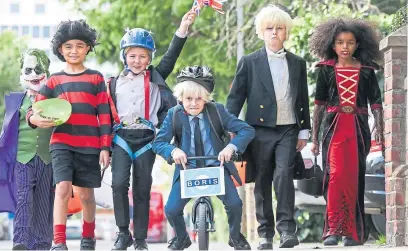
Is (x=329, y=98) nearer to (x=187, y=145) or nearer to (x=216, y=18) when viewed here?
(x=187, y=145)

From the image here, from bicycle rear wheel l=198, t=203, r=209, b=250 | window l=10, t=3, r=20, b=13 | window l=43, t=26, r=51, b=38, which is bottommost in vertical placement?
bicycle rear wheel l=198, t=203, r=209, b=250

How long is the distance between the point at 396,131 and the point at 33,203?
338cm

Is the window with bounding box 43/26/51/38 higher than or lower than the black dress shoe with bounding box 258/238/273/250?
higher

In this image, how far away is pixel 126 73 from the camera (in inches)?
501

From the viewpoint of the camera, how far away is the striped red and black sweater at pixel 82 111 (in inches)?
480

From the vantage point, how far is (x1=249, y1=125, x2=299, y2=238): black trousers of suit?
1271cm

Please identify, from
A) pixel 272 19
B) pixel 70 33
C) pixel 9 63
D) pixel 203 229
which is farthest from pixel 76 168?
pixel 9 63

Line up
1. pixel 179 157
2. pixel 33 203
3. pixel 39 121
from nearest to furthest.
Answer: pixel 179 157, pixel 39 121, pixel 33 203

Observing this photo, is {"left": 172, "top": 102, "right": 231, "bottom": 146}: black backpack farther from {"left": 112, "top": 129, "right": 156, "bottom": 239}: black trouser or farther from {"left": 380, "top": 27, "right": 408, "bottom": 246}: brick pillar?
{"left": 380, "top": 27, "right": 408, "bottom": 246}: brick pillar

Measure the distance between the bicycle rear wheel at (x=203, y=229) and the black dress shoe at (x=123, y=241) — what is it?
3.51 feet

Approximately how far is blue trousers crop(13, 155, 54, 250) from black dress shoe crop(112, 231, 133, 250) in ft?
3.74

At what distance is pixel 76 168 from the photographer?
1223cm

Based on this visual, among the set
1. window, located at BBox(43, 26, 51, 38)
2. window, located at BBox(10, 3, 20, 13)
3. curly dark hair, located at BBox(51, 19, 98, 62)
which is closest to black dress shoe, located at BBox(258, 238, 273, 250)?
curly dark hair, located at BBox(51, 19, 98, 62)

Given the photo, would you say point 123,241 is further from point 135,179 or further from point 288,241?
point 288,241
